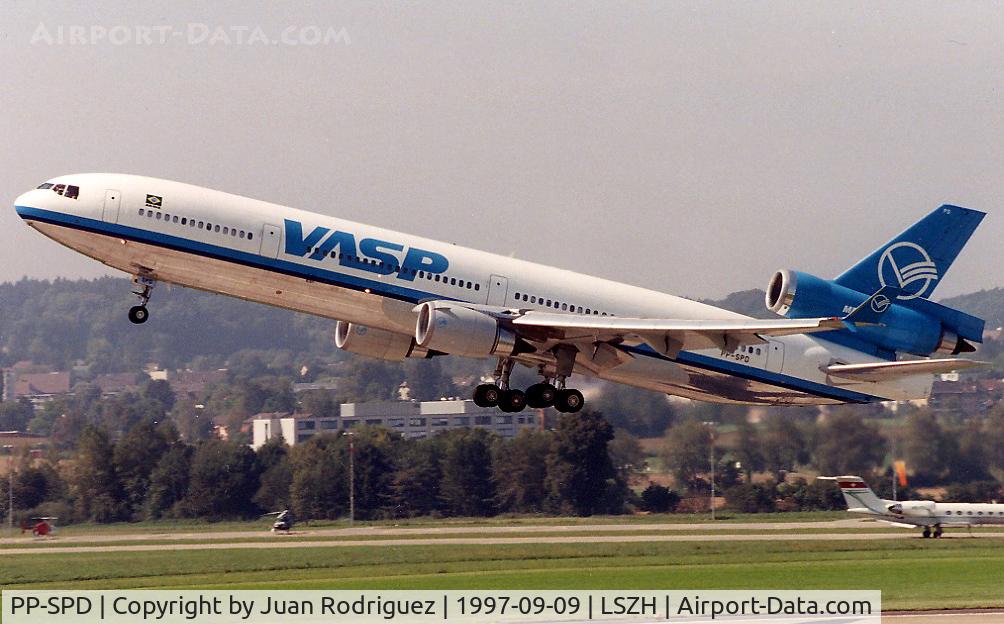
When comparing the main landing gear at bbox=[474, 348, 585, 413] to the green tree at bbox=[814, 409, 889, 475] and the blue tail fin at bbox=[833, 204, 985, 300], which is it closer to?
the blue tail fin at bbox=[833, 204, 985, 300]

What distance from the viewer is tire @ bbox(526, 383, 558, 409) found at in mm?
42219

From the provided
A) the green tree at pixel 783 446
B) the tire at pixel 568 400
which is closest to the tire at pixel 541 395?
the tire at pixel 568 400

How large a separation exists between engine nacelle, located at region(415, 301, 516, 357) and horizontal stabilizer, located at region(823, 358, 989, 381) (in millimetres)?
12265

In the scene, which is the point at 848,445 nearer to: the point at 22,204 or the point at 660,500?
the point at 660,500

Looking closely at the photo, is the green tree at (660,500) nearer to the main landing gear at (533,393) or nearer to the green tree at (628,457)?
the green tree at (628,457)

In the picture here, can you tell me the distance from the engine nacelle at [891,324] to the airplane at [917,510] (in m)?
18.1

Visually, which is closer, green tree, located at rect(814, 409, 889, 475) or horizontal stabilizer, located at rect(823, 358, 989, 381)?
horizontal stabilizer, located at rect(823, 358, 989, 381)

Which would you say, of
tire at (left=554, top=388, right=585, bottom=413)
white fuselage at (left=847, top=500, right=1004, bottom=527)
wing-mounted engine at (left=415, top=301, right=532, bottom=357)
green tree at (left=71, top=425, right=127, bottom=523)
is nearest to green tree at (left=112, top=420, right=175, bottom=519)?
green tree at (left=71, top=425, right=127, bottom=523)

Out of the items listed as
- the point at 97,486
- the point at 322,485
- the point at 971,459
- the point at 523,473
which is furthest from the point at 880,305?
the point at 97,486

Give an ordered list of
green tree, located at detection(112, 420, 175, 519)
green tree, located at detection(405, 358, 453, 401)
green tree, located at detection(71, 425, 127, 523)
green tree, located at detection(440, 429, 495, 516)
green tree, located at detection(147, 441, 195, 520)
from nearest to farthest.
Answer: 1. green tree, located at detection(440, 429, 495, 516)
2. green tree, located at detection(147, 441, 195, 520)
3. green tree, located at detection(71, 425, 127, 523)
4. green tree, located at detection(112, 420, 175, 519)
5. green tree, located at detection(405, 358, 453, 401)

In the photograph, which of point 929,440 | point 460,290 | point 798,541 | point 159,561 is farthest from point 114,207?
point 929,440

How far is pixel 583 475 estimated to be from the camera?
2670 inches

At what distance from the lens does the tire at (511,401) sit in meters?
41.1

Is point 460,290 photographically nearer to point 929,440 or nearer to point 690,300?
point 690,300
